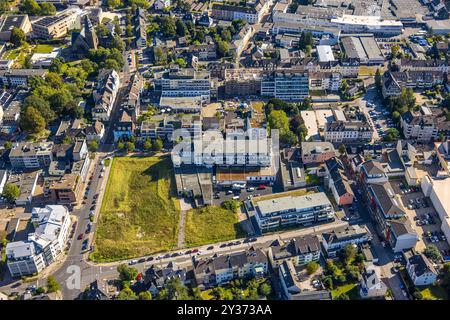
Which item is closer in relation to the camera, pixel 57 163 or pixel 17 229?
pixel 17 229

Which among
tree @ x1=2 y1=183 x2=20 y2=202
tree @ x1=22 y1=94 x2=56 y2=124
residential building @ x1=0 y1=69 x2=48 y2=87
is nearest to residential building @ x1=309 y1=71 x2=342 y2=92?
tree @ x1=22 y1=94 x2=56 y2=124

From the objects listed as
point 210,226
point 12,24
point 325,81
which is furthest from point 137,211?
point 12,24

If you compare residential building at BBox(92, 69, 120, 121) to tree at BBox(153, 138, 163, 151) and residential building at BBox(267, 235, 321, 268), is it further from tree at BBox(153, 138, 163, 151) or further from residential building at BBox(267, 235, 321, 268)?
residential building at BBox(267, 235, 321, 268)

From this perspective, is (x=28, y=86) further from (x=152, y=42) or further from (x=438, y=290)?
(x=438, y=290)

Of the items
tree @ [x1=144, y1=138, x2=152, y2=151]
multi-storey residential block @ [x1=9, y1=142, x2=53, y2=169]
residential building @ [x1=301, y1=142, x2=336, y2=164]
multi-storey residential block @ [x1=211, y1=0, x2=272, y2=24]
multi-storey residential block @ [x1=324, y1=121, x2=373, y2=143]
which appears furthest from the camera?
multi-storey residential block @ [x1=211, y1=0, x2=272, y2=24]

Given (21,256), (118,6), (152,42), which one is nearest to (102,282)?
(21,256)

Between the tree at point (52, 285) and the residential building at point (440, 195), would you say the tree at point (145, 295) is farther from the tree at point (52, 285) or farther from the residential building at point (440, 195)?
the residential building at point (440, 195)
